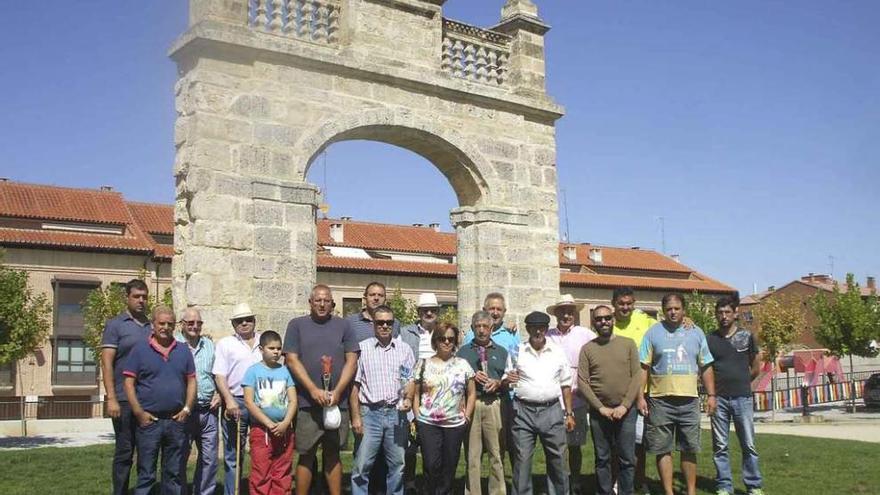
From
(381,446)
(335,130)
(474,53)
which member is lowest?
(381,446)

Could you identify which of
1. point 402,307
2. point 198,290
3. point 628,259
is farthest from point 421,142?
point 628,259

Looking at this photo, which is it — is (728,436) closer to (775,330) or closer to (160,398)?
Answer: (160,398)

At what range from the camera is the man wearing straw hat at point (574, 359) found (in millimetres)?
7242

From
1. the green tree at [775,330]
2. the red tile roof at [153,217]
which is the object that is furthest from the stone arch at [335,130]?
the red tile roof at [153,217]

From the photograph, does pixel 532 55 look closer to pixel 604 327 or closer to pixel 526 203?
pixel 526 203

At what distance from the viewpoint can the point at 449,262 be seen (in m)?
37.0

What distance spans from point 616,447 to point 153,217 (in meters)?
30.4

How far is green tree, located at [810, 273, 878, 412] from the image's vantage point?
25.4m

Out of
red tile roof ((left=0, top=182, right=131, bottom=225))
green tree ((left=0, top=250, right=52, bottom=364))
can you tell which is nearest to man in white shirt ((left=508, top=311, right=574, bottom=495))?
green tree ((left=0, top=250, right=52, bottom=364))

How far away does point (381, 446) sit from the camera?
647 centimetres

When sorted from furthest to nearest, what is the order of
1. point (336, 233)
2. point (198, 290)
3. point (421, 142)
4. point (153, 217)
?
point (336, 233) → point (153, 217) → point (421, 142) → point (198, 290)

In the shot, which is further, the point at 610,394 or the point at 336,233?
the point at 336,233

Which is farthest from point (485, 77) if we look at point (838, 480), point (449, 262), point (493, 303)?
point (449, 262)

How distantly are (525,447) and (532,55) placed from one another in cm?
697
